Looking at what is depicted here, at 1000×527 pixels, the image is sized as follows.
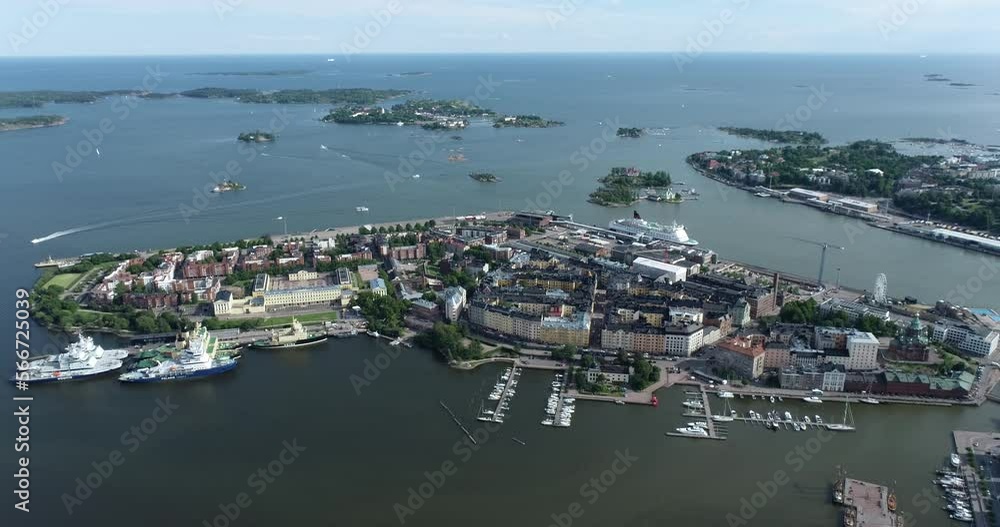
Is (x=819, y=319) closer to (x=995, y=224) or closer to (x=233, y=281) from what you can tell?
(x=995, y=224)

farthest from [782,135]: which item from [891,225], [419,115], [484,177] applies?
[419,115]

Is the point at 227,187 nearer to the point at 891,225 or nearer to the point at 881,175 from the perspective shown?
the point at 891,225

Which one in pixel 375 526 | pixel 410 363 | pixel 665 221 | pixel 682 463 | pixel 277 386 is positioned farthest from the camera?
pixel 665 221

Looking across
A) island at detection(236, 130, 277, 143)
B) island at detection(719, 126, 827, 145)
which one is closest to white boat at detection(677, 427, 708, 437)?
island at detection(719, 126, 827, 145)

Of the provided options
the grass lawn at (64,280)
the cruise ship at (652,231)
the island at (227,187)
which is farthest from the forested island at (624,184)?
the grass lawn at (64,280)

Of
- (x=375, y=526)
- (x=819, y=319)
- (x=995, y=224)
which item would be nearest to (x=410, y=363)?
(x=375, y=526)
